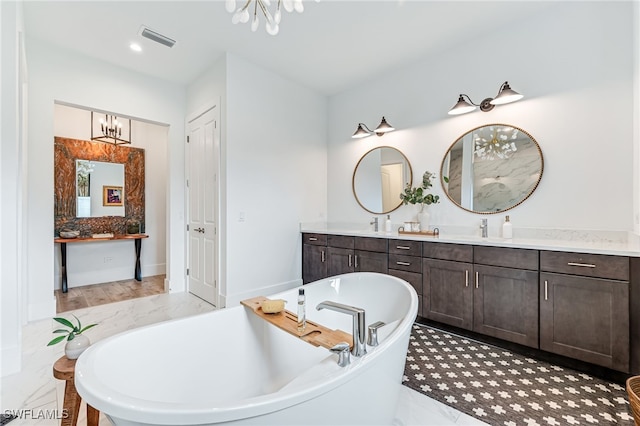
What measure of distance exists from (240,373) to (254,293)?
2.04m

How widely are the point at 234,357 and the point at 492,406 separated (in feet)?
5.07

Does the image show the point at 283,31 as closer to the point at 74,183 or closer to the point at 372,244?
the point at 372,244

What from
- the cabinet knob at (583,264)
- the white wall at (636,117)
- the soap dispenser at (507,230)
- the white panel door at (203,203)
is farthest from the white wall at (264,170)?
the white wall at (636,117)

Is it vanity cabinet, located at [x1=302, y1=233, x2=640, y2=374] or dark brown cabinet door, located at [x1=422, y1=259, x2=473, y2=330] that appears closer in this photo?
vanity cabinet, located at [x1=302, y1=233, x2=640, y2=374]

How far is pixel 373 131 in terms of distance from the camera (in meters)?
4.03

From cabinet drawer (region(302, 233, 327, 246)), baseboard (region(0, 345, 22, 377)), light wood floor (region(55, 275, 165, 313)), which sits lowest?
light wood floor (region(55, 275, 165, 313))

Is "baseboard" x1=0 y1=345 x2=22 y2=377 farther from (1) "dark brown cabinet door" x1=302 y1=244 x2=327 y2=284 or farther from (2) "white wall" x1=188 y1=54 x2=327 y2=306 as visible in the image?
(1) "dark brown cabinet door" x1=302 y1=244 x2=327 y2=284

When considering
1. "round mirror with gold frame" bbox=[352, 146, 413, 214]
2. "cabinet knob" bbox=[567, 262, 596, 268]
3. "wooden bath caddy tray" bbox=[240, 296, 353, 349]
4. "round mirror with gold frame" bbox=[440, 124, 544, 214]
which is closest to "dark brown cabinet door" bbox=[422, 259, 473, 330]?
"cabinet knob" bbox=[567, 262, 596, 268]

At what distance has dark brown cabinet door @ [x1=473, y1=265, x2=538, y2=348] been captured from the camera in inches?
89.4

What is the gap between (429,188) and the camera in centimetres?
344

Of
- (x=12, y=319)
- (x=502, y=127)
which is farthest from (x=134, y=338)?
(x=502, y=127)

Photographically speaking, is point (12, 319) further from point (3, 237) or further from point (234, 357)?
point (234, 357)

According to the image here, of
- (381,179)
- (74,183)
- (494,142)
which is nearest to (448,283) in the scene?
(494,142)

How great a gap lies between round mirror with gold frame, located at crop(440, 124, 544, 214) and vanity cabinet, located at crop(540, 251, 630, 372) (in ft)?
2.84
